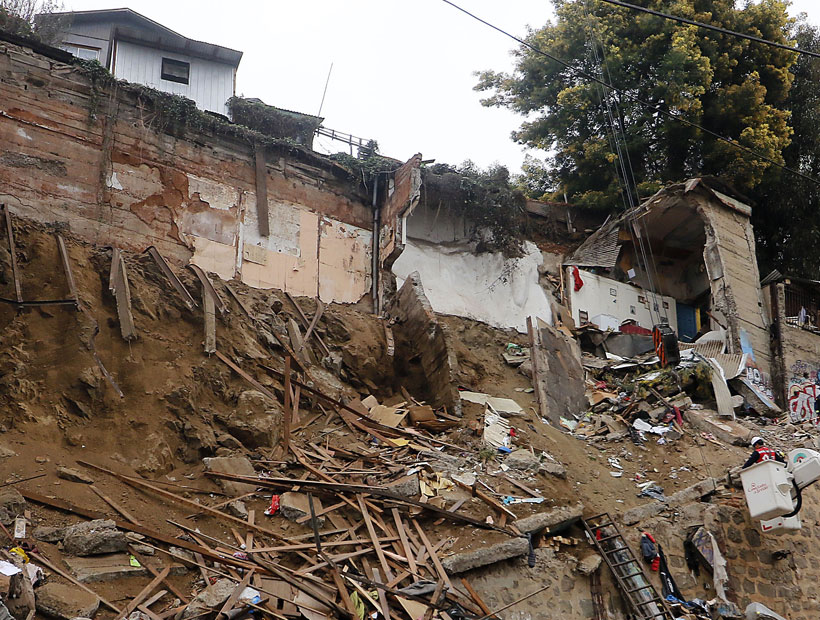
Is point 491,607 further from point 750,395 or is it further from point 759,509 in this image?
point 750,395

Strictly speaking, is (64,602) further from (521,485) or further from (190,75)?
(190,75)

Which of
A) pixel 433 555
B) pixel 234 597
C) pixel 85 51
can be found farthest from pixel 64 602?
pixel 85 51

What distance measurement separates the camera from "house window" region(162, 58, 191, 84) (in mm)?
20203

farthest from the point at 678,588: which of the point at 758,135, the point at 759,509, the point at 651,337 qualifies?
the point at 758,135

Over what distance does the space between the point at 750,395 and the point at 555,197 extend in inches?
309

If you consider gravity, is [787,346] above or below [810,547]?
above

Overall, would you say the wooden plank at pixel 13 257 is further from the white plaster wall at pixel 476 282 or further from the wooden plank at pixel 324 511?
the white plaster wall at pixel 476 282

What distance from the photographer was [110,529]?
751cm

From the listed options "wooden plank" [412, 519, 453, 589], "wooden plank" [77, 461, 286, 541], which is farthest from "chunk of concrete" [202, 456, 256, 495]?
"wooden plank" [412, 519, 453, 589]

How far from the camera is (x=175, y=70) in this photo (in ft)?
66.6

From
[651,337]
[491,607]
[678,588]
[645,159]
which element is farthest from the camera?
[645,159]

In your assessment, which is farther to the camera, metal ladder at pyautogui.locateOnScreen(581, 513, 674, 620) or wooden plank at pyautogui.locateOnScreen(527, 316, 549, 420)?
wooden plank at pyautogui.locateOnScreen(527, 316, 549, 420)

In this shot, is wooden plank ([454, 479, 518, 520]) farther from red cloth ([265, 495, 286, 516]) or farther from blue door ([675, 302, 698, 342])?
blue door ([675, 302, 698, 342])

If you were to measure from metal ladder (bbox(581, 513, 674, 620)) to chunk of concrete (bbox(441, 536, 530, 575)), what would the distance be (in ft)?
4.37
